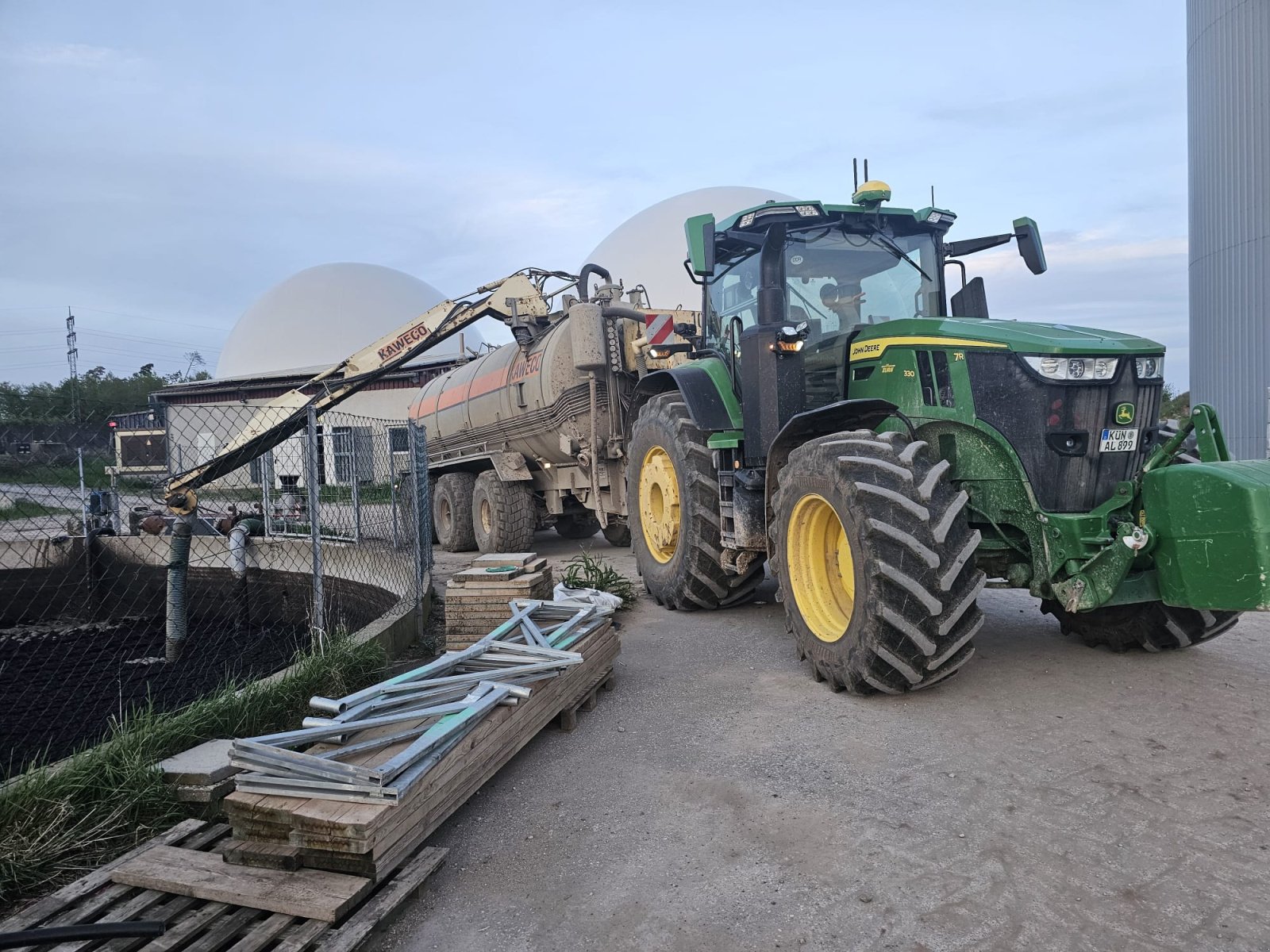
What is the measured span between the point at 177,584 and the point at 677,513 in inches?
154

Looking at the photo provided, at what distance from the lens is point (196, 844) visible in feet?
9.53

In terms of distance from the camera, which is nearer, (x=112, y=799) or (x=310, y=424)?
(x=112, y=799)

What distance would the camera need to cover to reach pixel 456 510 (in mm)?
12500

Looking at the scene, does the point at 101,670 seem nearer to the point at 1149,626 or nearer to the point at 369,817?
the point at 369,817

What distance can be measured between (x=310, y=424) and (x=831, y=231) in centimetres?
361

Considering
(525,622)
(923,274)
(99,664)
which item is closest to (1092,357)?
(923,274)

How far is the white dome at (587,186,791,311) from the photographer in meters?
29.5

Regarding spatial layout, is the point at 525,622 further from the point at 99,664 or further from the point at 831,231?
the point at 99,664

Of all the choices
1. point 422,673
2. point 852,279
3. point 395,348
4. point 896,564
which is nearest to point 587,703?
point 422,673

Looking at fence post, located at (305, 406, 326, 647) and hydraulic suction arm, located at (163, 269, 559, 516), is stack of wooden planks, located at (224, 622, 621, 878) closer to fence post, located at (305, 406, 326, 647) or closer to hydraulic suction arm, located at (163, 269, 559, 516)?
fence post, located at (305, 406, 326, 647)

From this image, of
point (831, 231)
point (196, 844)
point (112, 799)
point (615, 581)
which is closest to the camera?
point (196, 844)

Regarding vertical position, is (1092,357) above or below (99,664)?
above

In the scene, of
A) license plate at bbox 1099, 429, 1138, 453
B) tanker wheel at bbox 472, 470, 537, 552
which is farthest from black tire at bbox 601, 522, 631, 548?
license plate at bbox 1099, 429, 1138, 453

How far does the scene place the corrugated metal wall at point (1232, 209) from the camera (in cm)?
1280
